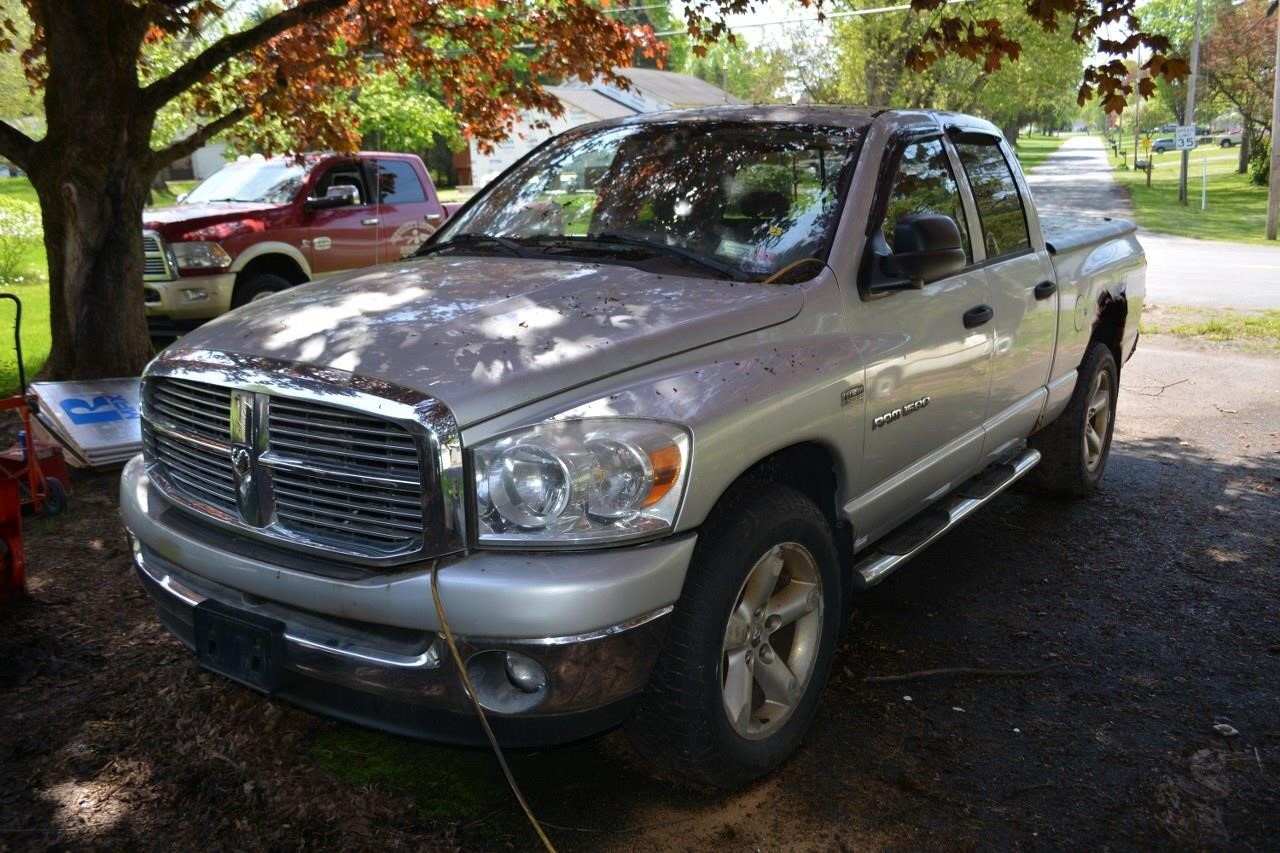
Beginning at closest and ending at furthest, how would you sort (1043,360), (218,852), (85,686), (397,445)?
1. (397,445)
2. (218,852)
3. (85,686)
4. (1043,360)

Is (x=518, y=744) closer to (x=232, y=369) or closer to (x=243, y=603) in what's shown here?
(x=243, y=603)

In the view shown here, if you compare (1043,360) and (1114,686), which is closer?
(1114,686)

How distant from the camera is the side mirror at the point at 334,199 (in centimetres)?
1092

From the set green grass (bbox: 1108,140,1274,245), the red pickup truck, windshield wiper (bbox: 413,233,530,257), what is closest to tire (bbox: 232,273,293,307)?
the red pickup truck

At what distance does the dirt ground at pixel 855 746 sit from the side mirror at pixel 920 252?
1409mm

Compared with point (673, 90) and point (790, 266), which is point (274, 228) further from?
point (673, 90)

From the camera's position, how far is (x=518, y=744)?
2641mm

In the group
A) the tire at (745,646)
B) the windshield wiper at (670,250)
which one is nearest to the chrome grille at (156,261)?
the windshield wiper at (670,250)

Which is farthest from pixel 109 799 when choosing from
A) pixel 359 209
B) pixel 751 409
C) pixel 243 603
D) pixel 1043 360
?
pixel 359 209

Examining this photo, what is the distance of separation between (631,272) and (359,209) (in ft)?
28.2

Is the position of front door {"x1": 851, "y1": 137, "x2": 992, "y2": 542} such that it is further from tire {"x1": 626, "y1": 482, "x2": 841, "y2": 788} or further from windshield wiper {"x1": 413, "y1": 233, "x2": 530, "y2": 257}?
windshield wiper {"x1": 413, "y1": 233, "x2": 530, "y2": 257}

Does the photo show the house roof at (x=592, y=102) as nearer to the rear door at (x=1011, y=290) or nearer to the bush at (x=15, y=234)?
the bush at (x=15, y=234)

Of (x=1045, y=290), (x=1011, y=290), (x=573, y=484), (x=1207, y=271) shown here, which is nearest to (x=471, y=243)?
(x=573, y=484)

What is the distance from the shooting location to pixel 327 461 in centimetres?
273
